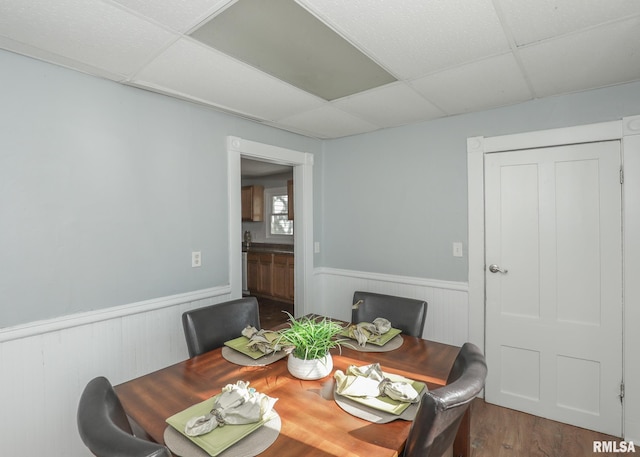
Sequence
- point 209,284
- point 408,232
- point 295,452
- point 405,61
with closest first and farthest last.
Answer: point 295,452 < point 405,61 < point 209,284 < point 408,232

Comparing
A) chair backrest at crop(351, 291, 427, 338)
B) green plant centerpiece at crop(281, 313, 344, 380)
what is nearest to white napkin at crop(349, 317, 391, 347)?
chair backrest at crop(351, 291, 427, 338)

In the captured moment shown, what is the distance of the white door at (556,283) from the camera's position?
218 cm

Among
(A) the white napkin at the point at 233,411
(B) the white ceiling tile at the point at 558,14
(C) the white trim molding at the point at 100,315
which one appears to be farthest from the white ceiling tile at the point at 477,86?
(C) the white trim molding at the point at 100,315

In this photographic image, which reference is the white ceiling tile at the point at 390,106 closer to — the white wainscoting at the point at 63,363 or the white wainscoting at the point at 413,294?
the white wainscoting at the point at 413,294

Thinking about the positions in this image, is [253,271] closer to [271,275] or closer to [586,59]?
[271,275]

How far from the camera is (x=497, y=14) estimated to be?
4.54 ft

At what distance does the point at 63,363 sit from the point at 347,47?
225 cm

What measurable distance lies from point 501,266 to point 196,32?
98.9 inches

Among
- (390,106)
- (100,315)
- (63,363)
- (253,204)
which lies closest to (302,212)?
(390,106)

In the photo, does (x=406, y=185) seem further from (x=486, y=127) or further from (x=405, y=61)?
(x=405, y=61)

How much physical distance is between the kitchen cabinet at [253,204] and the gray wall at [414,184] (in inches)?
120

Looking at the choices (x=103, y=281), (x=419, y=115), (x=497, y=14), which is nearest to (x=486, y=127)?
(x=419, y=115)

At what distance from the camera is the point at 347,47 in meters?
1.65

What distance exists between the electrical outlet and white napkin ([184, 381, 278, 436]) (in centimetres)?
140
